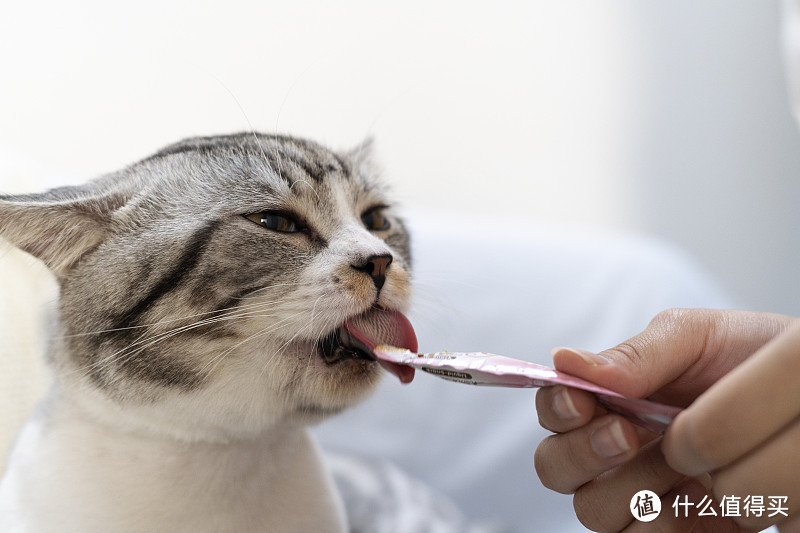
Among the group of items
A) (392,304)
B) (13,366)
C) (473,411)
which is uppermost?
(392,304)

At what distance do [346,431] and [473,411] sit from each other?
0.31 metres

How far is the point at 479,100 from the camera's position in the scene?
1929 mm

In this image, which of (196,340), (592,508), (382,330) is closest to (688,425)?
(592,508)

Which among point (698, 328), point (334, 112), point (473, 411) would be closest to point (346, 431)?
point (473, 411)

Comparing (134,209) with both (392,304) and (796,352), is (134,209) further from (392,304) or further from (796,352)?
(796,352)

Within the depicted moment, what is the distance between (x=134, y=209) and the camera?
32.9 inches

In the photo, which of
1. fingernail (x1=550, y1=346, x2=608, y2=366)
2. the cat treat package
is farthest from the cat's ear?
fingernail (x1=550, y1=346, x2=608, y2=366)

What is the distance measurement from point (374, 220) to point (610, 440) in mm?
536

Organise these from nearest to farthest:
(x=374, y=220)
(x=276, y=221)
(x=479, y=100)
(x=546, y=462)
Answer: (x=546, y=462), (x=276, y=221), (x=374, y=220), (x=479, y=100)

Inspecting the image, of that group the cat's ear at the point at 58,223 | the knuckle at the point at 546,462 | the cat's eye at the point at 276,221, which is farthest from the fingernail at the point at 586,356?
the cat's ear at the point at 58,223

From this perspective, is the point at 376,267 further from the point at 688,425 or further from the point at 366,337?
the point at 688,425

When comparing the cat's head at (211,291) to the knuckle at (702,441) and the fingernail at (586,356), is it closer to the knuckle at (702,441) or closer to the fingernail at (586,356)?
the fingernail at (586,356)

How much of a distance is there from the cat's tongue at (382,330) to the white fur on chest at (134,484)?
19cm

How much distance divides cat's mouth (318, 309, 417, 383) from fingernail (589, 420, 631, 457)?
0.69 ft
